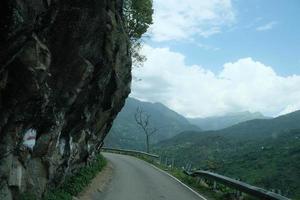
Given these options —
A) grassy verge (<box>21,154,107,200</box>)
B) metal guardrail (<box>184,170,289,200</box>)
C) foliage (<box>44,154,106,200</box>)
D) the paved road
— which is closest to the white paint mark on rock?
grassy verge (<box>21,154,107,200</box>)

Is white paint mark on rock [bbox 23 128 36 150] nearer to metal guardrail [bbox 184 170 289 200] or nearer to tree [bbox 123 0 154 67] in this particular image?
metal guardrail [bbox 184 170 289 200]

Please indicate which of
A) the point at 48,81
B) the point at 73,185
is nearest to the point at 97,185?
the point at 73,185

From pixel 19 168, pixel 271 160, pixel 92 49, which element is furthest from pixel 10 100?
pixel 271 160

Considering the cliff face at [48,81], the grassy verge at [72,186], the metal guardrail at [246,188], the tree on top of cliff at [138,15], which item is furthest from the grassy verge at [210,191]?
the tree on top of cliff at [138,15]

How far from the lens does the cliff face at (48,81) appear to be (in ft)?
32.1

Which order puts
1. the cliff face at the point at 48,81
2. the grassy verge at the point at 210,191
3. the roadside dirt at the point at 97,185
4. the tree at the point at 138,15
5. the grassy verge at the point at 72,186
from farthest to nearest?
the tree at the point at 138,15
the grassy verge at the point at 210,191
the roadside dirt at the point at 97,185
the grassy verge at the point at 72,186
the cliff face at the point at 48,81

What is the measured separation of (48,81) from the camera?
46.0ft

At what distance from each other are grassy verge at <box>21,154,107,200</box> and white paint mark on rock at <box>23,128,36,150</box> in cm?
139

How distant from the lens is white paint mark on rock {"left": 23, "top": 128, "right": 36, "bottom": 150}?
42.5 ft

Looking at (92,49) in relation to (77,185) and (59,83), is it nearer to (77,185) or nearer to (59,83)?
(59,83)

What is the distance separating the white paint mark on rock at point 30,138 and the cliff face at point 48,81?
3cm

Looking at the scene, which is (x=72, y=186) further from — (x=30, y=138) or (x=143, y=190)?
(x=30, y=138)

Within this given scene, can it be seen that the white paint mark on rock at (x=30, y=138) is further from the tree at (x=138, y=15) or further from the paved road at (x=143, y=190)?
the tree at (x=138, y=15)

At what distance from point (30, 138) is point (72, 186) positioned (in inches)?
215
